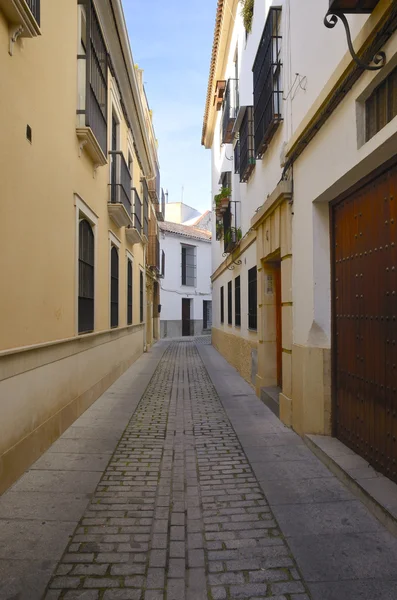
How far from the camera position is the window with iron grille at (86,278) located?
6.45 metres

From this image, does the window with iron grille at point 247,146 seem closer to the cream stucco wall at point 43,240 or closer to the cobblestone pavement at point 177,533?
the cream stucco wall at point 43,240

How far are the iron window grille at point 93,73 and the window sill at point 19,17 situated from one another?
88.8 inches

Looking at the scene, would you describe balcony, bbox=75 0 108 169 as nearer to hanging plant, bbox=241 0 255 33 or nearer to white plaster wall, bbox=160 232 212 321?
hanging plant, bbox=241 0 255 33

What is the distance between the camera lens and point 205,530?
307cm

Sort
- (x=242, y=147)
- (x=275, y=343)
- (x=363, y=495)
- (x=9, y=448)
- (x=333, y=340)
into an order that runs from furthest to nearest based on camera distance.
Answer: (x=242, y=147) < (x=275, y=343) < (x=333, y=340) < (x=9, y=448) < (x=363, y=495)

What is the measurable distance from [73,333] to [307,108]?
394 centimetres

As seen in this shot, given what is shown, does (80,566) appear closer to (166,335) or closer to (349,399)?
(349,399)

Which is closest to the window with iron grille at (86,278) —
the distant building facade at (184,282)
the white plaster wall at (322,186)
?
the white plaster wall at (322,186)

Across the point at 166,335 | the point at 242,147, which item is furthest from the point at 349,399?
the point at 166,335

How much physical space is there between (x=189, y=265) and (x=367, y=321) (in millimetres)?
25897

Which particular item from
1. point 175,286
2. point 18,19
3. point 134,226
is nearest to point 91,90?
point 18,19

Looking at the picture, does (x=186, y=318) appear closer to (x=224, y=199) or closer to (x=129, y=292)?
(x=129, y=292)

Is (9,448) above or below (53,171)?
below

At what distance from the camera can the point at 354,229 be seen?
4074 mm
